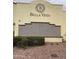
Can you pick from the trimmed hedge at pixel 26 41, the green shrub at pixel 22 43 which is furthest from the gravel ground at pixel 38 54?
the trimmed hedge at pixel 26 41

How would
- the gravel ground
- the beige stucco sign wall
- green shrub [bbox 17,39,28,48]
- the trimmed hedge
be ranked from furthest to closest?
the beige stucco sign wall → the trimmed hedge → green shrub [bbox 17,39,28,48] → the gravel ground

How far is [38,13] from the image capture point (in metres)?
23.2

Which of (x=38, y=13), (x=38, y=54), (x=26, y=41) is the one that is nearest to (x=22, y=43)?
(x=26, y=41)

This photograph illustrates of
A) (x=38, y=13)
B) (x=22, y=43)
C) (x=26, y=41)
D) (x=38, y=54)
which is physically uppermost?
(x=38, y=13)

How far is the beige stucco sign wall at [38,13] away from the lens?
2270cm

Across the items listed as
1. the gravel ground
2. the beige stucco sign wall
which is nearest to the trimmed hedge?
the gravel ground

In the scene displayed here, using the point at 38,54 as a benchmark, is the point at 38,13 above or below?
above

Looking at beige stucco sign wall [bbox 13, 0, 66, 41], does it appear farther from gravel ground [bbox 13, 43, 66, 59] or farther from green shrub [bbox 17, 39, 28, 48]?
gravel ground [bbox 13, 43, 66, 59]

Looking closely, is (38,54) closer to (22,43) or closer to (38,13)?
(22,43)

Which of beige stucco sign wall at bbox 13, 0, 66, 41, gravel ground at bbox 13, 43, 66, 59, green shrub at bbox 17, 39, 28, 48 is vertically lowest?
gravel ground at bbox 13, 43, 66, 59

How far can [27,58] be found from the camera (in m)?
12.5

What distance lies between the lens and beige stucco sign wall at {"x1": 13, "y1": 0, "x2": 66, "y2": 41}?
22703 millimetres
